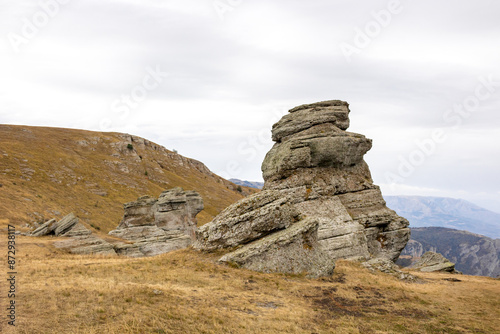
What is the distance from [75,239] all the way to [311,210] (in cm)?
3039

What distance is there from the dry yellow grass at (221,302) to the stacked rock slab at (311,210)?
1728mm

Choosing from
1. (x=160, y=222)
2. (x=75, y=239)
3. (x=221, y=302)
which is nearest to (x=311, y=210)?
(x=221, y=302)

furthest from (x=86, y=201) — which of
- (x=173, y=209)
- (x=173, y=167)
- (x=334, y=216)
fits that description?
(x=334, y=216)

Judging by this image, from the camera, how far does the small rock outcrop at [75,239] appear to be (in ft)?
125

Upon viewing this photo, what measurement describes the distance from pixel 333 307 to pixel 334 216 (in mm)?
21383

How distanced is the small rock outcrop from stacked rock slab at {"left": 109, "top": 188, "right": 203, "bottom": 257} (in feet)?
18.5

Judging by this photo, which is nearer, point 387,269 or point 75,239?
point 387,269

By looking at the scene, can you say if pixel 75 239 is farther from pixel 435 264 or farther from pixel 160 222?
pixel 435 264

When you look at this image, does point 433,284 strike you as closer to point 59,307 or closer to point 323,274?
point 323,274

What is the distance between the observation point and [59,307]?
14844 mm

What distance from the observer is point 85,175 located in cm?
12075

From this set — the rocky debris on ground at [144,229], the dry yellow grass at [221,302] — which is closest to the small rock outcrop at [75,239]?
the rocky debris on ground at [144,229]

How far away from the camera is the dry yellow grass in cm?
1438

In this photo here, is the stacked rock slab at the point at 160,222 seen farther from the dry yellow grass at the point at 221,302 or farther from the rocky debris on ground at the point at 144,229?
the dry yellow grass at the point at 221,302
